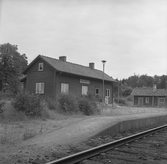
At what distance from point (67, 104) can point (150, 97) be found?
118 ft

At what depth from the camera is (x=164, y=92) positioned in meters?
49.7

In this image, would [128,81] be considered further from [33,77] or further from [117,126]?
[117,126]

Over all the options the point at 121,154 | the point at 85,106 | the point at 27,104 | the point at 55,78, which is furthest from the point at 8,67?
the point at 121,154

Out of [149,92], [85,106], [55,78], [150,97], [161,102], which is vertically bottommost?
[161,102]

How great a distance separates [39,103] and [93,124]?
6.22 m

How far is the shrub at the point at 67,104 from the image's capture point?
58.9 ft

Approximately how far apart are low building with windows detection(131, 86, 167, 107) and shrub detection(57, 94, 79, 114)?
34415 millimetres

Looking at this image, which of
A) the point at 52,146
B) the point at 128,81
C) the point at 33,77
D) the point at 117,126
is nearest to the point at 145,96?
the point at 33,77

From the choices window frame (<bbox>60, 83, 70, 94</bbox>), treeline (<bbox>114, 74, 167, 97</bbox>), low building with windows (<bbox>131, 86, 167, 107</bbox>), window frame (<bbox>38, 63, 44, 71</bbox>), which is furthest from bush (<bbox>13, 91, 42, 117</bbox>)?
treeline (<bbox>114, 74, 167, 97</bbox>)

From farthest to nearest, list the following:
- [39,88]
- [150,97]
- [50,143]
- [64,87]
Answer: [150,97] → [39,88] → [64,87] → [50,143]

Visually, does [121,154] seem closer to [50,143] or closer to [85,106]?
[50,143]

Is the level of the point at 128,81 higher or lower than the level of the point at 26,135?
higher

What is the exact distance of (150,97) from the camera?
50375mm

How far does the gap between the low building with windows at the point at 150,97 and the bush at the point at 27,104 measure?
125 ft
